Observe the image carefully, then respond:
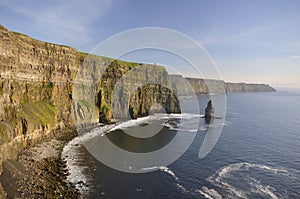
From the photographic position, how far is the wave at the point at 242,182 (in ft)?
119

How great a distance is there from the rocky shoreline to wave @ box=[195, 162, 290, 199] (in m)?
24.0

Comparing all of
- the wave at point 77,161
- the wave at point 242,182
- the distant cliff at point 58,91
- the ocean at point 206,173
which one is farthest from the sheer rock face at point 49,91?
the wave at point 242,182

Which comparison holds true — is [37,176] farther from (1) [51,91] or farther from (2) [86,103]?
(2) [86,103]

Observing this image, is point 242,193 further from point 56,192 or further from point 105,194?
point 56,192

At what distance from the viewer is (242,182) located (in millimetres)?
40719

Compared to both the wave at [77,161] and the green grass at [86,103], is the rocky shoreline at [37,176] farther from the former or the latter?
the green grass at [86,103]

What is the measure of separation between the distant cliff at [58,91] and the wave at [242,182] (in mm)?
22340

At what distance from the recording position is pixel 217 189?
3788cm

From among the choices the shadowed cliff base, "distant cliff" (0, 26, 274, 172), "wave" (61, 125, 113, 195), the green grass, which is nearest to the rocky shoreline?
"wave" (61, 125, 113, 195)

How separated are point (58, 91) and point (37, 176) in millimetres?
48950

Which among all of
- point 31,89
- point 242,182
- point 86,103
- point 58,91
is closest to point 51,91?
point 58,91

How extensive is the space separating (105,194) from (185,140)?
40.1 metres

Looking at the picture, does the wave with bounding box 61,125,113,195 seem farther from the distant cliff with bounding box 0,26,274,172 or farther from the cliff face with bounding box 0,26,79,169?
the cliff face with bounding box 0,26,79,169

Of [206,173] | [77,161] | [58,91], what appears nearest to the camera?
[206,173]
